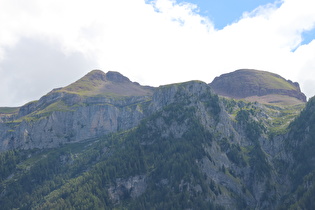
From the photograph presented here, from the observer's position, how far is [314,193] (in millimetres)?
196375

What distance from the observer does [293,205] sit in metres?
199

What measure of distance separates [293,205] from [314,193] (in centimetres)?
1434
